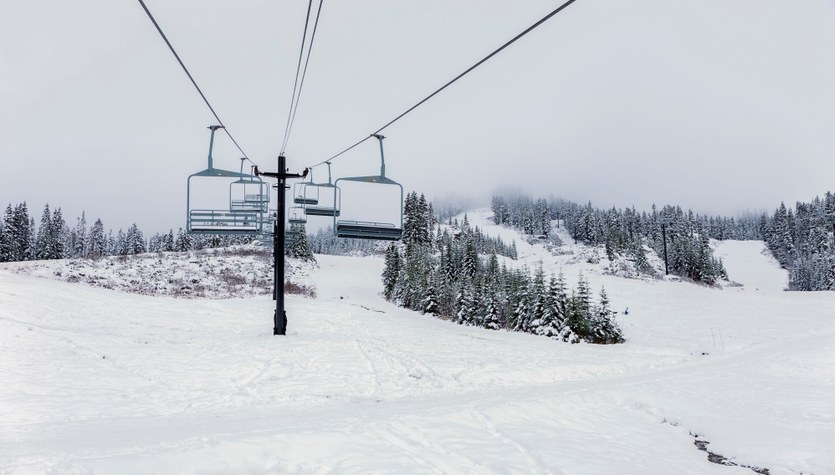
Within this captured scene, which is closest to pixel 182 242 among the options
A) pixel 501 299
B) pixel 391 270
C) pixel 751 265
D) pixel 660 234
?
pixel 391 270

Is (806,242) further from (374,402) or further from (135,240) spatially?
(135,240)

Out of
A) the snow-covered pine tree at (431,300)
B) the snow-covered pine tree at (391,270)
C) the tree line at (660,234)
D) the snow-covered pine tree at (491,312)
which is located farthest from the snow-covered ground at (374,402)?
the tree line at (660,234)

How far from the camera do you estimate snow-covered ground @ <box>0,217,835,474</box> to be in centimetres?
653

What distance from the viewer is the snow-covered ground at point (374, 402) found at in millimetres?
6531

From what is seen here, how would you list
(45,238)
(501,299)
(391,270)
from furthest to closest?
1. (45,238)
2. (391,270)
3. (501,299)

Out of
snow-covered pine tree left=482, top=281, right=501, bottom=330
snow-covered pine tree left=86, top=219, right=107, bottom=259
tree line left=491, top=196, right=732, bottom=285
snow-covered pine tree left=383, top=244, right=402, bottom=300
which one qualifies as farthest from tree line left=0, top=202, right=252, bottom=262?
tree line left=491, top=196, right=732, bottom=285

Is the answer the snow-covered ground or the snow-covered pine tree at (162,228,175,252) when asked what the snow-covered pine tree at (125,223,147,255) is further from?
the snow-covered ground

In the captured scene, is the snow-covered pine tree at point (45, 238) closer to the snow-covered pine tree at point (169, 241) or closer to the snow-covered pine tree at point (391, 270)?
the snow-covered pine tree at point (169, 241)

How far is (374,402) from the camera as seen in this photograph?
1045 centimetres

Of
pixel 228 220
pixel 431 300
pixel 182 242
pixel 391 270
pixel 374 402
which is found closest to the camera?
pixel 374 402

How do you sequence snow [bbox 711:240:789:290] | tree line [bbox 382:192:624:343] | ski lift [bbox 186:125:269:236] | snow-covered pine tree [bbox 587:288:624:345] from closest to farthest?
1. ski lift [bbox 186:125:269:236]
2. snow-covered pine tree [bbox 587:288:624:345]
3. tree line [bbox 382:192:624:343]
4. snow [bbox 711:240:789:290]

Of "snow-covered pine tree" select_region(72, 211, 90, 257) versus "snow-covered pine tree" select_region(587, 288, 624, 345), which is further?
"snow-covered pine tree" select_region(72, 211, 90, 257)

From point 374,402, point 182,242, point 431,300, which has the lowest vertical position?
point 431,300

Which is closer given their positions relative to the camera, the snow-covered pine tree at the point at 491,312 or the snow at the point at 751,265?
the snow-covered pine tree at the point at 491,312
